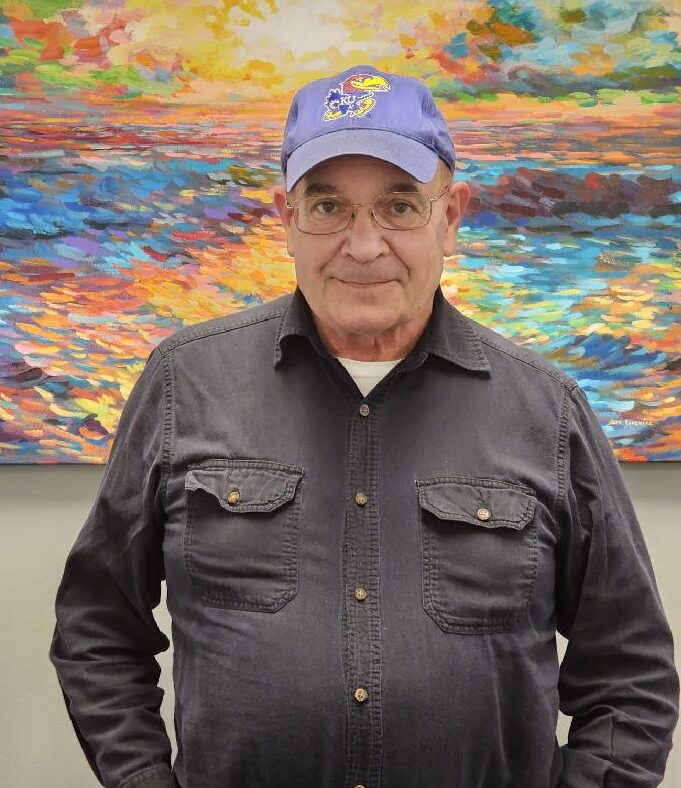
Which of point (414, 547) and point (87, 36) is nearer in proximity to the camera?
point (414, 547)

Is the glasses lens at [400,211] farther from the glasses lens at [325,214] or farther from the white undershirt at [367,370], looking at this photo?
the white undershirt at [367,370]

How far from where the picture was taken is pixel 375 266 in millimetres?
1086

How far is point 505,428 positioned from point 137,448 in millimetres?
492

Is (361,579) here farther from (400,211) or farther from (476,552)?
A: (400,211)

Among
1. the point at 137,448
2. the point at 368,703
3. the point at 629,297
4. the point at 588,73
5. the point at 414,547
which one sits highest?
the point at 588,73

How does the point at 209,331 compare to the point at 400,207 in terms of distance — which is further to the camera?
the point at 209,331

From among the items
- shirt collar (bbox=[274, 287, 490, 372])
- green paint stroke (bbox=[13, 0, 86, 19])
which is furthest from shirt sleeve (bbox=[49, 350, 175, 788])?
green paint stroke (bbox=[13, 0, 86, 19])

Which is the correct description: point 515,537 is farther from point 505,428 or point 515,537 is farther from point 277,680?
point 277,680

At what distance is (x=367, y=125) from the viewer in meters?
1.10

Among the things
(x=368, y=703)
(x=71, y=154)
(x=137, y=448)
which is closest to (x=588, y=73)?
(x=71, y=154)

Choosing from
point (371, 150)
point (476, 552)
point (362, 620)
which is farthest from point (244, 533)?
point (371, 150)

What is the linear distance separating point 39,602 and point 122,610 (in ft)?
2.08

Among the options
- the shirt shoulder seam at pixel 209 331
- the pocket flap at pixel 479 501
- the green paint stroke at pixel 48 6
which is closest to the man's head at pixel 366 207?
the shirt shoulder seam at pixel 209 331

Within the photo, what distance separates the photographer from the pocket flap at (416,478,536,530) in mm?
1093
